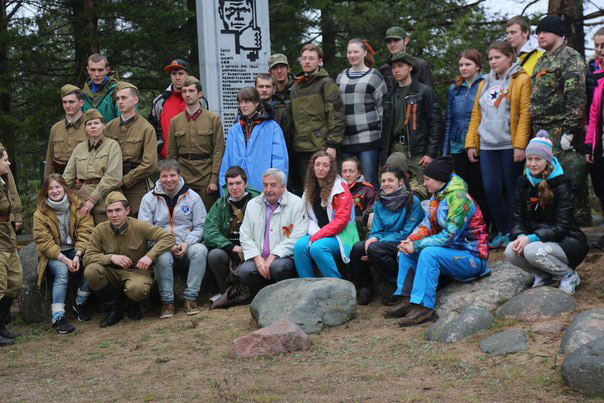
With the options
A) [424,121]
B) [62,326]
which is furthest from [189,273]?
[424,121]

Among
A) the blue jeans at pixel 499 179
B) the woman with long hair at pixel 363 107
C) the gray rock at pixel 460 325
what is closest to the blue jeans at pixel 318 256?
the woman with long hair at pixel 363 107

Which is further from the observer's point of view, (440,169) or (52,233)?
(52,233)

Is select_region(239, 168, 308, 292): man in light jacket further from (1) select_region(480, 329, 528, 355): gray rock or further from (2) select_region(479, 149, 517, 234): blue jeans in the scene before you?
(1) select_region(480, 329, 528, 355): gray rock

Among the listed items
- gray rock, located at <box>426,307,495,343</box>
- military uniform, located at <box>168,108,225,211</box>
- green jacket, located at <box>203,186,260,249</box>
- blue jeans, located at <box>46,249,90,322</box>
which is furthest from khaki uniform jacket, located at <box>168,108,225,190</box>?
gray rock, located at <box>426,307,495,343</box>

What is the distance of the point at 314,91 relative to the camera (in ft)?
26.7

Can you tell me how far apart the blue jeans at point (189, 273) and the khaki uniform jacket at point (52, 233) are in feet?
2.74

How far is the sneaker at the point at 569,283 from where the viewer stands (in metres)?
6.32

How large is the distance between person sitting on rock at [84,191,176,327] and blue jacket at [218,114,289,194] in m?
1.04

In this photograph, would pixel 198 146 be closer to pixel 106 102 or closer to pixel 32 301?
pixel 106 102

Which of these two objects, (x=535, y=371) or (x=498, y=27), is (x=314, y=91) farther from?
(x=498, y=27)

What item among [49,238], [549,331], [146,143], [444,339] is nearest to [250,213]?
[146,143]

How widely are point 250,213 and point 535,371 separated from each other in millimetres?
3504

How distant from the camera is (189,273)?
763 centimetres

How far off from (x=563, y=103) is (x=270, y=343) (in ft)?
11.9
